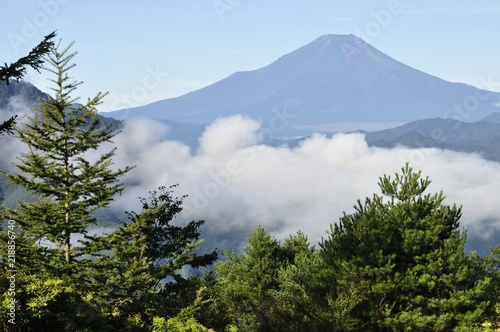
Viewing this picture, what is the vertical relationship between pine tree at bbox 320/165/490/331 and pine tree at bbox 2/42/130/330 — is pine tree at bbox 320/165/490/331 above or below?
below

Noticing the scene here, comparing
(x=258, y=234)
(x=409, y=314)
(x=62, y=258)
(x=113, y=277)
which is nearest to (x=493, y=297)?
(x=409, y=314)

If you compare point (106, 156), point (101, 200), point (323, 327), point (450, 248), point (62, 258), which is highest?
point (106, 156)

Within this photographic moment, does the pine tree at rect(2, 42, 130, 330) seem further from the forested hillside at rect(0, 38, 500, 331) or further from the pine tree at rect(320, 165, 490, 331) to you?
the pine tree at rect(320, 165, 490, 331)

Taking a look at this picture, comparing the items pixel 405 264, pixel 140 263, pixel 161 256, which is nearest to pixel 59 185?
pixel 140 263

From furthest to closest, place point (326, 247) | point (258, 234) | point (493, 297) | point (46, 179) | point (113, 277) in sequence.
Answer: point (258, 234) → point (326, 247) → point (493, 297) → point (113, 277) → point (46, 179)

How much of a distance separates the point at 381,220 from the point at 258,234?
2300 cm

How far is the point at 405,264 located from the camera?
28.7m

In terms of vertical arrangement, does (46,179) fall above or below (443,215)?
above

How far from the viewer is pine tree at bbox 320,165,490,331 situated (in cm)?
2627

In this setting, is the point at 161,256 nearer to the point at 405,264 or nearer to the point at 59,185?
the point at 59,185

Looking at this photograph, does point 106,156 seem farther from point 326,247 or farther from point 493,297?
point 493,297

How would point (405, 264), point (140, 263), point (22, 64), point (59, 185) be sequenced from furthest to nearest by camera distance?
point (405, 264)
point (140, 263)
point (59, 185)
point (22, 64)

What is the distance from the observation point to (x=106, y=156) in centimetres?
2347

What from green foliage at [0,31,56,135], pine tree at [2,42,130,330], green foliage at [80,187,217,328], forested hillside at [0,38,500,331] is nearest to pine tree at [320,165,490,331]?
forested hillside at [0,38,500,331]
